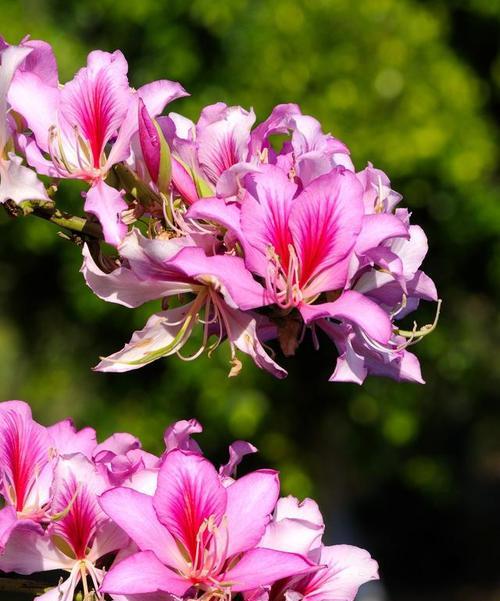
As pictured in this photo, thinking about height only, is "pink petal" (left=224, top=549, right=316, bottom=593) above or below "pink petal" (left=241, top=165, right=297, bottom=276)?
below

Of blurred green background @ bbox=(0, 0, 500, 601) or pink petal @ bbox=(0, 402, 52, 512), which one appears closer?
pink petal @ bbox=(0, 402, 52, 512)

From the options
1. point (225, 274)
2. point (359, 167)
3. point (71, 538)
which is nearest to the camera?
point (225, 274)

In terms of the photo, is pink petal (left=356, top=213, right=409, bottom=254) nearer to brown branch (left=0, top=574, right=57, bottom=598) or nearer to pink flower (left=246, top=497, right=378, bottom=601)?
pink flower (left=246, top=497, right=378, bottom=601)

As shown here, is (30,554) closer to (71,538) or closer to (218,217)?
(71,538)

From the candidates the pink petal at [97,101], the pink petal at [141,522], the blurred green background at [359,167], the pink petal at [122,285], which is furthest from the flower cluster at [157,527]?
the blurred green background at [359,167]

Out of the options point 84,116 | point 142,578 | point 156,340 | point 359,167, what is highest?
point 84,116

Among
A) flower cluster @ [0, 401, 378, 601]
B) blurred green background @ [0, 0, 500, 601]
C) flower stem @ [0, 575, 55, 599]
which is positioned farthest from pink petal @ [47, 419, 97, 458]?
blurred green background @ [0, 0, 500, 601]

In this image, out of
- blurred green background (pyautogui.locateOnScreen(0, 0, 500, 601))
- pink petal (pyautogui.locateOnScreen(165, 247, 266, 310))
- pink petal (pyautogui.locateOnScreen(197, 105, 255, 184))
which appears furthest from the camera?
blurred green background (pyautogui.locateOnScreen(0, 0, 500, 601))

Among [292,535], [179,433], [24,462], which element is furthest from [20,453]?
[292,535]

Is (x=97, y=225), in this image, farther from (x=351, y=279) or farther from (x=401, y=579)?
(x=401, y=579)
